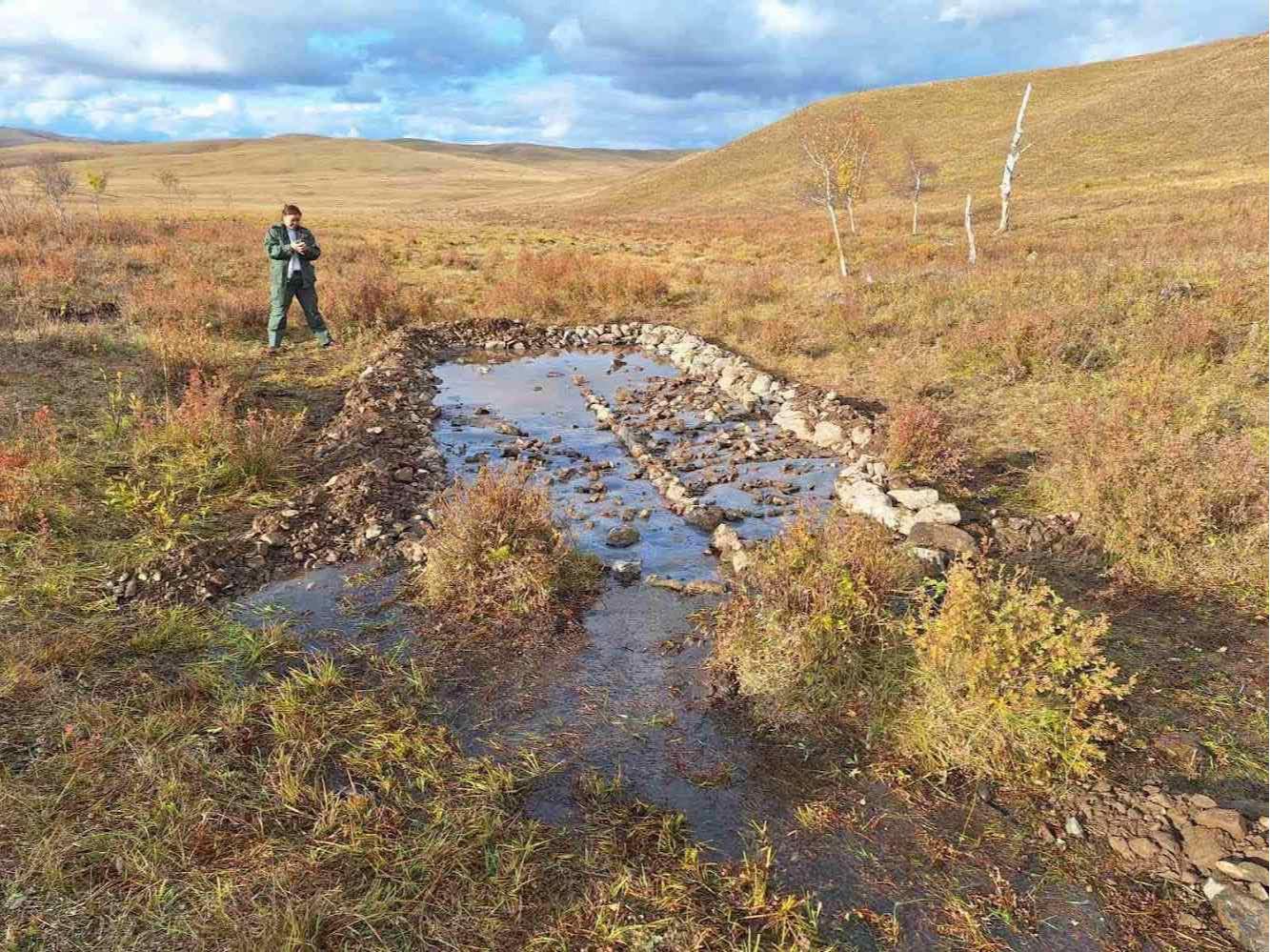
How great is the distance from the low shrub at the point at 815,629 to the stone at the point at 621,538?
1.77m

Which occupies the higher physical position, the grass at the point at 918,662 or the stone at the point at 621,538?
the grass at the point at 918,662

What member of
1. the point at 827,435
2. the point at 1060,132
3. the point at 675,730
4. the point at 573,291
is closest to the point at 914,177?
the point at 1060,132

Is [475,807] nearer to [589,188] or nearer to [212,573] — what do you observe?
[212,573]

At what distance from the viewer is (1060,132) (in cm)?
5828

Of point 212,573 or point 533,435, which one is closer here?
point 212,573

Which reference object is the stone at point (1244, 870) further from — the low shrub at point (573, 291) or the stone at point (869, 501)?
the low shrub at point (573, 291)

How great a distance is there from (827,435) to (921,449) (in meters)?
1.63

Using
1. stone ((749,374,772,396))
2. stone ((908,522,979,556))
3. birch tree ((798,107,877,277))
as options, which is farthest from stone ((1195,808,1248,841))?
birch tree ((798,107,877,277))

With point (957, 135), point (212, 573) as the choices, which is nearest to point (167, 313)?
point (212, 573)

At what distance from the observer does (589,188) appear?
4028 inches

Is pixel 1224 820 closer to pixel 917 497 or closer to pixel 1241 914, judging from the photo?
pixel 1241 914

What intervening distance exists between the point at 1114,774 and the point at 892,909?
5.31 ft

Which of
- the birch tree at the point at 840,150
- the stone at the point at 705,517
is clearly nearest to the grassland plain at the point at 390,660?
the stone at the point at 705,517

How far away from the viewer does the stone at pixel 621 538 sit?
6631mm
